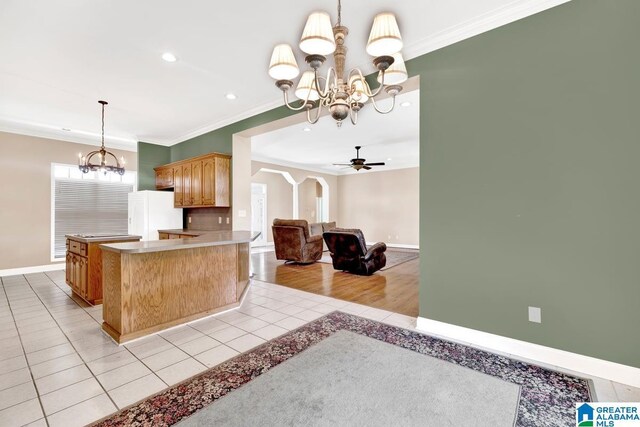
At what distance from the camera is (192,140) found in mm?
6062

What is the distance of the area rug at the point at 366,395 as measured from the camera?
1631 mm

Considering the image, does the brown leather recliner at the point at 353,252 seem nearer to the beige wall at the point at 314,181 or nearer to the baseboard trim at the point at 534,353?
the baseboard trim at the point at 534,353

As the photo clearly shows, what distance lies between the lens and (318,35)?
1.82m

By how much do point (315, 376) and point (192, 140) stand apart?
560 centimetres

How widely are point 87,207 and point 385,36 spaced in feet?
24.2

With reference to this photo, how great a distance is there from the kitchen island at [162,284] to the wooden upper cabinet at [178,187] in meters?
2.99

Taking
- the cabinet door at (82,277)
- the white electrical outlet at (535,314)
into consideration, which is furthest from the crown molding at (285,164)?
the white electrical outlet at (535,314)

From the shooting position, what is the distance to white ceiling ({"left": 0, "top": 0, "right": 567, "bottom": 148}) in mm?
2381

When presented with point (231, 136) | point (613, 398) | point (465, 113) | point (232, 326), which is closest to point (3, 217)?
point (231, 136)

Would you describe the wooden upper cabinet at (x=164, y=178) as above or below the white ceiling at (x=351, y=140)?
below

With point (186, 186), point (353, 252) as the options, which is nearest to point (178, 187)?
point (186, 186)

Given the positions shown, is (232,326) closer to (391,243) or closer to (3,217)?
(3,217)

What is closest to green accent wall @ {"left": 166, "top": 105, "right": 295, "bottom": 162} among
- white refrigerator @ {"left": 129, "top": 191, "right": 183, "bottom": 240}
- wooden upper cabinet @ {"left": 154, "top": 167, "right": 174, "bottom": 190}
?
wooden upper cabinet @ {"left": 154, "top": 167, "right": 174, "bottom": 190}

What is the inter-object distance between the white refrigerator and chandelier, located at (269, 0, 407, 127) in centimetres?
455
